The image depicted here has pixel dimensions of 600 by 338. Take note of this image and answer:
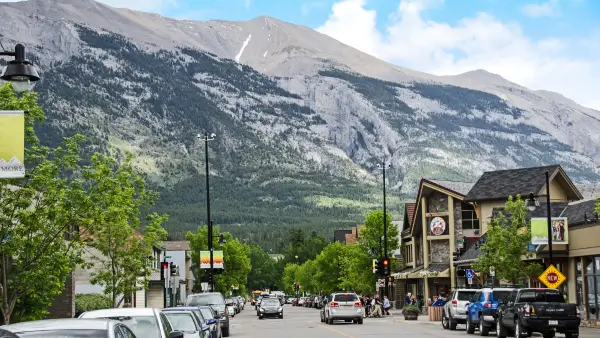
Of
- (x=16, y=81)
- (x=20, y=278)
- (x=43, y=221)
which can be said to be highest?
(x=16, y=81)

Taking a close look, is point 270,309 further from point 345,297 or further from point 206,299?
point 206,299

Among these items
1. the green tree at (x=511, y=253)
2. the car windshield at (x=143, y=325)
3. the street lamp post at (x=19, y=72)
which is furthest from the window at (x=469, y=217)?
the street lamp post at (x=19, y=72)

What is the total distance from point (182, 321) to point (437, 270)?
193ft

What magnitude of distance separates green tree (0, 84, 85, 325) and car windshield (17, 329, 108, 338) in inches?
527

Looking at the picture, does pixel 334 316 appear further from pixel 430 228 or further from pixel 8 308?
pixel 430 228

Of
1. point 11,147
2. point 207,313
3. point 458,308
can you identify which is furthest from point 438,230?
point 11,147

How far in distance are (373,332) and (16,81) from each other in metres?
26.4

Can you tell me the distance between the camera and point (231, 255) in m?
134

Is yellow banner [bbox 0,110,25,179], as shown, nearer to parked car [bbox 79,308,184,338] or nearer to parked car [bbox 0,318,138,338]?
parked car [bbox 79,308,184,338]

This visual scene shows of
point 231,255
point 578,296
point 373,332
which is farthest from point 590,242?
point 231,255

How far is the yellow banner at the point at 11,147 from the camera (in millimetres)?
18297

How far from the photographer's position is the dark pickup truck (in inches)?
1283

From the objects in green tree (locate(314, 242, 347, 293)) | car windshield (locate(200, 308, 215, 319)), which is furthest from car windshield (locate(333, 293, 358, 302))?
green tree (locate(314, 242, 347, 293))

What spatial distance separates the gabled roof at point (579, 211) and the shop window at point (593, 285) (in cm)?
229
